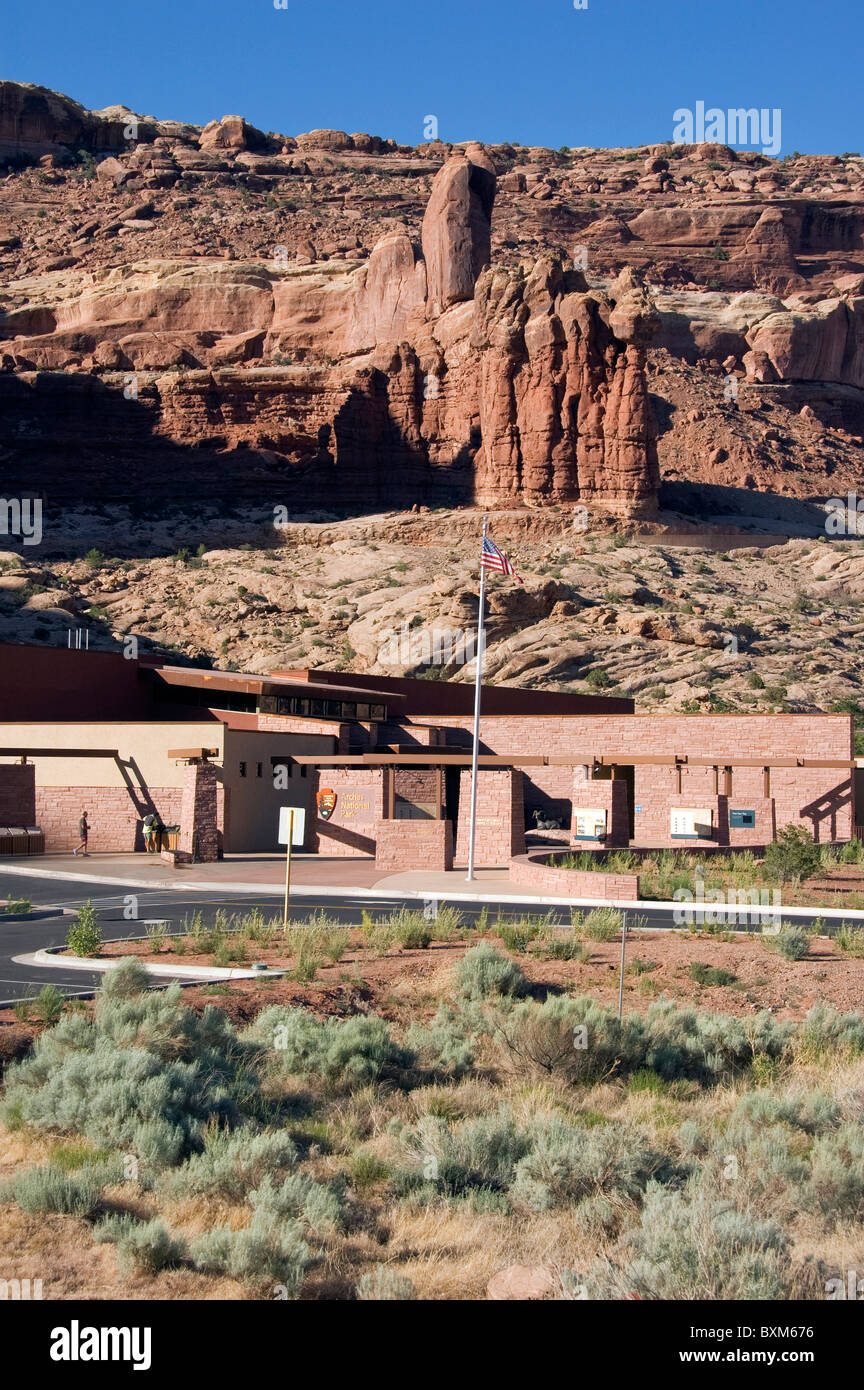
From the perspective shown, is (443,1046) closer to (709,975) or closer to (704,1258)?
(709,975)

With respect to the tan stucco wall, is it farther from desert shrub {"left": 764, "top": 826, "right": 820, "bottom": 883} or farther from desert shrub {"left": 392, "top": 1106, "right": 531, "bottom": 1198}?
desert shrub {"left": 392, "top": 1106, "right": 531, "bottom": 1198}

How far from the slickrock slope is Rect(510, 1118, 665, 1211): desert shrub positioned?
6752cm

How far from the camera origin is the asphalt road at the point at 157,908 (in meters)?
20.2

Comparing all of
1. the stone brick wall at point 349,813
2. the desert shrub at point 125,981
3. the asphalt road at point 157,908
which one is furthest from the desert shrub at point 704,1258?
the stone brick wall at point 349,813

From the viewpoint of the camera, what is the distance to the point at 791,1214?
10.9m

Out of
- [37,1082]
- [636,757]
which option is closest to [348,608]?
[636,757]

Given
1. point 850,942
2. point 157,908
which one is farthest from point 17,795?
point 850,942

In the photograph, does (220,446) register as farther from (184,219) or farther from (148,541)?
(184,219)

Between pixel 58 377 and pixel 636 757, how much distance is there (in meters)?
63.2

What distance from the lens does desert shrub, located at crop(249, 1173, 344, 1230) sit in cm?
1002

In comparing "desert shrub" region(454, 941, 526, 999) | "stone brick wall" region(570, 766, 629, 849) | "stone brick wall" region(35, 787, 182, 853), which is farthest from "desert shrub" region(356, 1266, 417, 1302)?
"stone brick wall" region(35, 787, 182, 853)

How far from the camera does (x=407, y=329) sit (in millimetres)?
90250

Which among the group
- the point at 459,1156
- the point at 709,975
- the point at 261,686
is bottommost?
the point at 459,1156

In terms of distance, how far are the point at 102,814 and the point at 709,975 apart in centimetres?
2043
